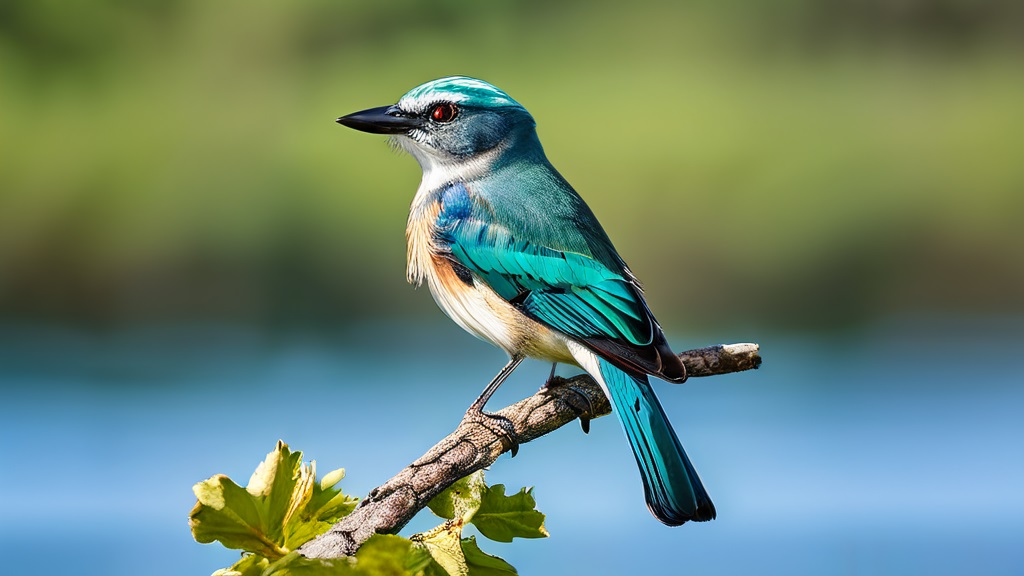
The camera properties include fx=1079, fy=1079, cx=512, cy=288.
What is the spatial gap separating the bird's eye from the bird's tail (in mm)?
398

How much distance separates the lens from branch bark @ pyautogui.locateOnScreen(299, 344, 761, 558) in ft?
2.18

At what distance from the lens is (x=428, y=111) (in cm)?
130

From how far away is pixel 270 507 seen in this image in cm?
62

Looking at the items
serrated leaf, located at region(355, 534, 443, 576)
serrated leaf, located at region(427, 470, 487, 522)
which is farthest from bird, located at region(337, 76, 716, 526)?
serrated leaf, located at region(355, 534, 443, 576)

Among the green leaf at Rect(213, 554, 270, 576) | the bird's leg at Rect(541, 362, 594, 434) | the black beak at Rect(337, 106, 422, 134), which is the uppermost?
the black beak at Rect(337, 106, 422, 134)

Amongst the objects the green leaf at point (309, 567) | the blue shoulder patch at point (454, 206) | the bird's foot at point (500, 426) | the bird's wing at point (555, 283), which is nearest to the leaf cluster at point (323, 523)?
the green leaf at point (309, 567)

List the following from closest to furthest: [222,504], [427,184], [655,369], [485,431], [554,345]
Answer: [222,504] → [485,431] → [655,369] → [554,345] → [427,184]

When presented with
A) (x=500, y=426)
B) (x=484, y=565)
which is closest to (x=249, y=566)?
(x=484, y=565)

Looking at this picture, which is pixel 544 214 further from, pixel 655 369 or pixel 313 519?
pixel 313 519

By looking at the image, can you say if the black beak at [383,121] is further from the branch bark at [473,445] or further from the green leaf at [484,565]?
the green leaf at [484,565]

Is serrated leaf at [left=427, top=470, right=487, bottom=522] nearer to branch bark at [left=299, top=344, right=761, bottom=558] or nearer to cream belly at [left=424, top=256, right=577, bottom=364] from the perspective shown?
branch bark at [left=299, top=344, right=761, bottom=558]

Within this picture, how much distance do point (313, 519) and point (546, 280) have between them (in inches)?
21.7

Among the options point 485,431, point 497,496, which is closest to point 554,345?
point 485,431

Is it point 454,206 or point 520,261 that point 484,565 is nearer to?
point 520,261
